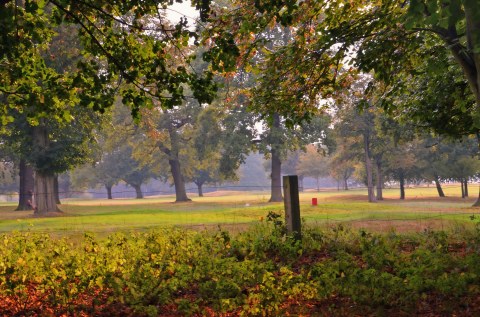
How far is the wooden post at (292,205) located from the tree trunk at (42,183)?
22269 millimetres

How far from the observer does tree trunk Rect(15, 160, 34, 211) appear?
132ft

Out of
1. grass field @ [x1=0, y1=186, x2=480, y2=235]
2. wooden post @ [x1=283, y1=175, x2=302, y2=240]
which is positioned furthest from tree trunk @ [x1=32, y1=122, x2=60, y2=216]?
wooden post @ [x1=283, y1=175, x2=302, y2=240]

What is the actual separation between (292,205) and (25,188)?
38440mm

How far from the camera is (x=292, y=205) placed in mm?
8727

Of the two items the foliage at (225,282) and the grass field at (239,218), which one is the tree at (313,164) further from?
the foliage at (225,282)

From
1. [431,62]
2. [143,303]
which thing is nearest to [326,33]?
[431,62]

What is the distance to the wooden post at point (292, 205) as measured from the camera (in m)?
8.72

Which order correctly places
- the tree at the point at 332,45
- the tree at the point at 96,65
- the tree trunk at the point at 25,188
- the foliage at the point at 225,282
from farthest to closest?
1. the tree trunk at the point at 25,188
2. the tree at the point at 332,45
3. the tree at the point at 96,65
4. the foliage at the point at 225,282

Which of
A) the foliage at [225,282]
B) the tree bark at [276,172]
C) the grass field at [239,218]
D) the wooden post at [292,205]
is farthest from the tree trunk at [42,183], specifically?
the wooden post at [292,205]

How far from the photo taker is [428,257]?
6898 mm

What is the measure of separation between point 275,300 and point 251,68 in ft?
16.5

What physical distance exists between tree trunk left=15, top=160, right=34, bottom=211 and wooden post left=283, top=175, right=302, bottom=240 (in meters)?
36.5

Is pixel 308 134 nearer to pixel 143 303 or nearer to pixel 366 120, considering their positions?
pixel 366 120

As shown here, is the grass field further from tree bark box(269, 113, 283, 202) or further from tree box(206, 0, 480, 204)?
tree bark box(269, 113, 283, 202)
